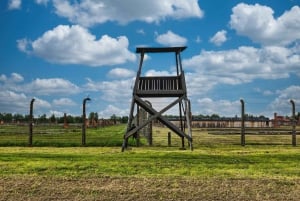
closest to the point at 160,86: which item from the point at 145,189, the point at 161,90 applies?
the point at 161,90

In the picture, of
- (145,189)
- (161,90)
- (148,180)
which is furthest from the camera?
(161,90)

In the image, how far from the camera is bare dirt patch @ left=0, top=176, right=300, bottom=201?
739 centimetres

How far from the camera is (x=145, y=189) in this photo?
7840 millimetres

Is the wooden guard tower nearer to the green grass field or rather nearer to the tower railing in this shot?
the tower railing

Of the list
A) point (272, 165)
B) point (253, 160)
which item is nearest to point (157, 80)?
point (253, 160)

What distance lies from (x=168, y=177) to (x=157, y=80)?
9.74 metres

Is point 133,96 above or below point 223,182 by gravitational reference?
above

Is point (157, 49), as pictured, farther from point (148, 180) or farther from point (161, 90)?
point (148, 180)

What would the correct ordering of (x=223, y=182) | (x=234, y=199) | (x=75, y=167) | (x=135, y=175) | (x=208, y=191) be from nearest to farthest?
(x=234, y=199) < (x=208, y=191) < (x=223, y=182) < (x=135, y=175) < (x=75, y=167)

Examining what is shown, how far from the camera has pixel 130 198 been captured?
7.27 meters

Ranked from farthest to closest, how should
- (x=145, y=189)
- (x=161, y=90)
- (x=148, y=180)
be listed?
(x=161, y=90)
(x=148, y=180)
(x=145, y=189)

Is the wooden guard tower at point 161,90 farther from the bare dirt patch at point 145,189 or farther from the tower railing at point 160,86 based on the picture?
the bare dirt patch at point 145,189

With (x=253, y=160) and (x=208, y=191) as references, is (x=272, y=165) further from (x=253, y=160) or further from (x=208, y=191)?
(x=208, y=191)

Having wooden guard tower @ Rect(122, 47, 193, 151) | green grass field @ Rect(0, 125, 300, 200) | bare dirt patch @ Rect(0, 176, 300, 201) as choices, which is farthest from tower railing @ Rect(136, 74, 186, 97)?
bare dirt patch @ Rect(0, 176, 300, 201)
